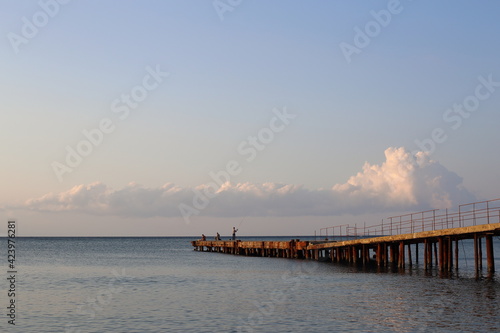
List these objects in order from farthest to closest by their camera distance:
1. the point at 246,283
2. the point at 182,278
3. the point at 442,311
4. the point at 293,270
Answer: the point at 293,270
the point at 182,278
the point at 246,283
the point at 442,311

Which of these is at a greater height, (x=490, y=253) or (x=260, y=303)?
(x=490, y=253)

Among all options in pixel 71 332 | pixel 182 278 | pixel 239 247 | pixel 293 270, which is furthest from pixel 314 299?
pixel 239 247

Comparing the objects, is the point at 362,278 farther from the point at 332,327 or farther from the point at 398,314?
the point at 332,327

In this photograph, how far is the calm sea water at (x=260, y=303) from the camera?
25.2 meters

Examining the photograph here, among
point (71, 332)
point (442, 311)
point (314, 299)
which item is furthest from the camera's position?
point (314, 299)

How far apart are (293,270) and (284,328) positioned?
28449mm

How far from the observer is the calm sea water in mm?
25203

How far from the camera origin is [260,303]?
3144 centimetres

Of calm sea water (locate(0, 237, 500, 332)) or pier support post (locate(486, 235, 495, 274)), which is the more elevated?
pier support post (locate(486, 235, 495, 274))

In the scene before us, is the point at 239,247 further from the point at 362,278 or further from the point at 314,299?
the point at 314,299

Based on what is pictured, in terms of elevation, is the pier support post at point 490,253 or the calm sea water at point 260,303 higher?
the pier support post at point 490,253

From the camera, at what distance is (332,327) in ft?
81.0

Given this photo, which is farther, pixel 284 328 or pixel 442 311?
pixel 442 311

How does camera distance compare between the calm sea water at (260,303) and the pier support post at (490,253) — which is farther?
the pier support post at (490,253)
